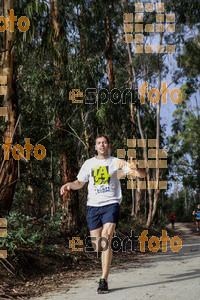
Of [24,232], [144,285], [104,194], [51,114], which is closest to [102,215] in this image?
[104,194]

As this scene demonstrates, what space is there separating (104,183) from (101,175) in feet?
0.35

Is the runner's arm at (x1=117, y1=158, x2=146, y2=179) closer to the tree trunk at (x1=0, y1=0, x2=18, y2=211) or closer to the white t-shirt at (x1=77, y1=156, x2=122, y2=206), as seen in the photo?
the white t-shirt at (x1=77, y1=156, x2=122, y2=206)

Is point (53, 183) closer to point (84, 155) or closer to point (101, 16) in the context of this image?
point (84, 155)

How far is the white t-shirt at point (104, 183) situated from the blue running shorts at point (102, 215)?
2.1 inches

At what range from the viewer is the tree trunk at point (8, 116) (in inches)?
237

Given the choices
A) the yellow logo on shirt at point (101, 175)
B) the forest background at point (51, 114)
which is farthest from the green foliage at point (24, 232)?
the yellow logo on shirt at point (101, 175)

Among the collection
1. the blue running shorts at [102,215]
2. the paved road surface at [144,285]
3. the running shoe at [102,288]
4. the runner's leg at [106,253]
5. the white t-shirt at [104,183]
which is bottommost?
the paved road surface at [144,285]

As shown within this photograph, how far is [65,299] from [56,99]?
5.32m

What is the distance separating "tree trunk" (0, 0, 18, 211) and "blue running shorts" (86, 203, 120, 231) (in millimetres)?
1832

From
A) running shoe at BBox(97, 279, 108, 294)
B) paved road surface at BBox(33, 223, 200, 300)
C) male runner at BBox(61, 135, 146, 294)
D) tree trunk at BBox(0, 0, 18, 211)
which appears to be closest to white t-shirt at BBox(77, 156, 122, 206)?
male runner at BBox(61, 135, 146, 294)

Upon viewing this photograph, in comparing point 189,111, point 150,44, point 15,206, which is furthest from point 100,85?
point 189,111

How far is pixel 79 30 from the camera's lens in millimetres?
10312

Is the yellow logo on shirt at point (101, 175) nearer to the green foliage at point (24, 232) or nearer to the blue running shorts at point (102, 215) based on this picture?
the blue running shorts at point (102, 215)

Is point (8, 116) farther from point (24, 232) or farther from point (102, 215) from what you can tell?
point (102, 215)
